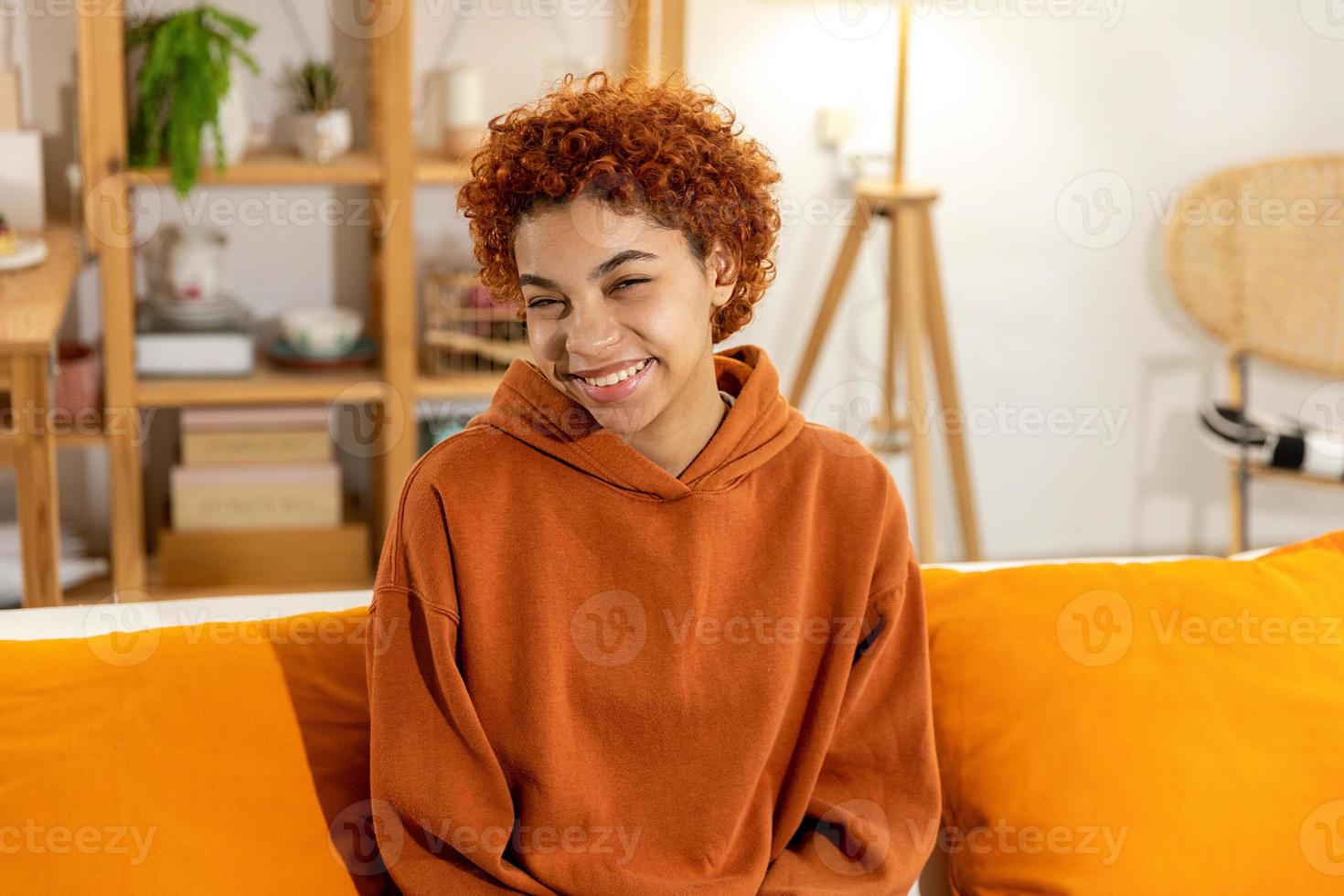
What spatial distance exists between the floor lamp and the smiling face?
5.45 ft

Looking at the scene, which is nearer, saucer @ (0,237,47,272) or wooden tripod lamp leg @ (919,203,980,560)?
saucer @ (0,237,47,272)

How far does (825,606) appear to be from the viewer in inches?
55.4

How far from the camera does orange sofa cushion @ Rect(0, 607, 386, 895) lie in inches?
49.9

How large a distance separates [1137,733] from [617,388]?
62 centimetres

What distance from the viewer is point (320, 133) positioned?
9.89 feet

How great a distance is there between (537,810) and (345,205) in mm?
2222
